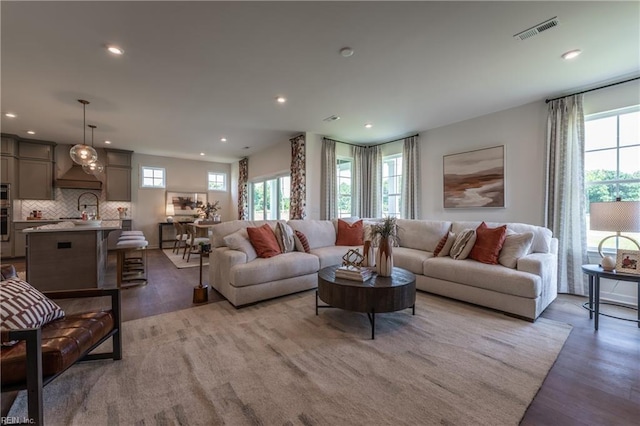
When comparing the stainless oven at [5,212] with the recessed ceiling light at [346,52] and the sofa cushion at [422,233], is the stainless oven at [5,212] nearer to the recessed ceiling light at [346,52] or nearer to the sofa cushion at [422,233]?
the recessed ceiling light at [346,52]

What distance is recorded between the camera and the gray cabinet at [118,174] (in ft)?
23.1

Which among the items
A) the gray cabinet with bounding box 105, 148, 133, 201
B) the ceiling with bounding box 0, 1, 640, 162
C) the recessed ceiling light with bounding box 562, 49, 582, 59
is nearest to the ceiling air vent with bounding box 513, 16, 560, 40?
the ceiling with bounding box 0, 1, 640, 162

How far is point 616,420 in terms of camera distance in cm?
151

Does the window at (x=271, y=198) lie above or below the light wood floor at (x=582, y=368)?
above

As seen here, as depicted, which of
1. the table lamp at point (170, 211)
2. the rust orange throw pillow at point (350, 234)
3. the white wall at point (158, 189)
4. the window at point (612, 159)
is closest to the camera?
the window at point (612, 159)

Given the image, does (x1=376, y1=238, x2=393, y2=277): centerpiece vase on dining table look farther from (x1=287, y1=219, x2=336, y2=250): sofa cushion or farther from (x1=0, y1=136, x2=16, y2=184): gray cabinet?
(x1=0, y1=136, x2=16, y2=184): gray cabinet

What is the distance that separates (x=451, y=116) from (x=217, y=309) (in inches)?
184

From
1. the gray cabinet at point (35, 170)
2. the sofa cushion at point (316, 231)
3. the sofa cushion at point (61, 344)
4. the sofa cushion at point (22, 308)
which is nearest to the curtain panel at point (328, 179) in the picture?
the sofa cushion at point (316, 231)

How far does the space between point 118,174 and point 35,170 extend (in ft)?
4.98

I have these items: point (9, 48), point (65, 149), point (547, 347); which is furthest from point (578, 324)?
point (65, 149)

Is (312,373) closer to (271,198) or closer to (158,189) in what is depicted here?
(271,198)

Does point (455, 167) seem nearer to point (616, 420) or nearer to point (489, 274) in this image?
point (489, 274)

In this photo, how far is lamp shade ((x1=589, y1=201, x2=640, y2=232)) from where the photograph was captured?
253 centimetres

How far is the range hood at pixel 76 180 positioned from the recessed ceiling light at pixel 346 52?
713 cm
